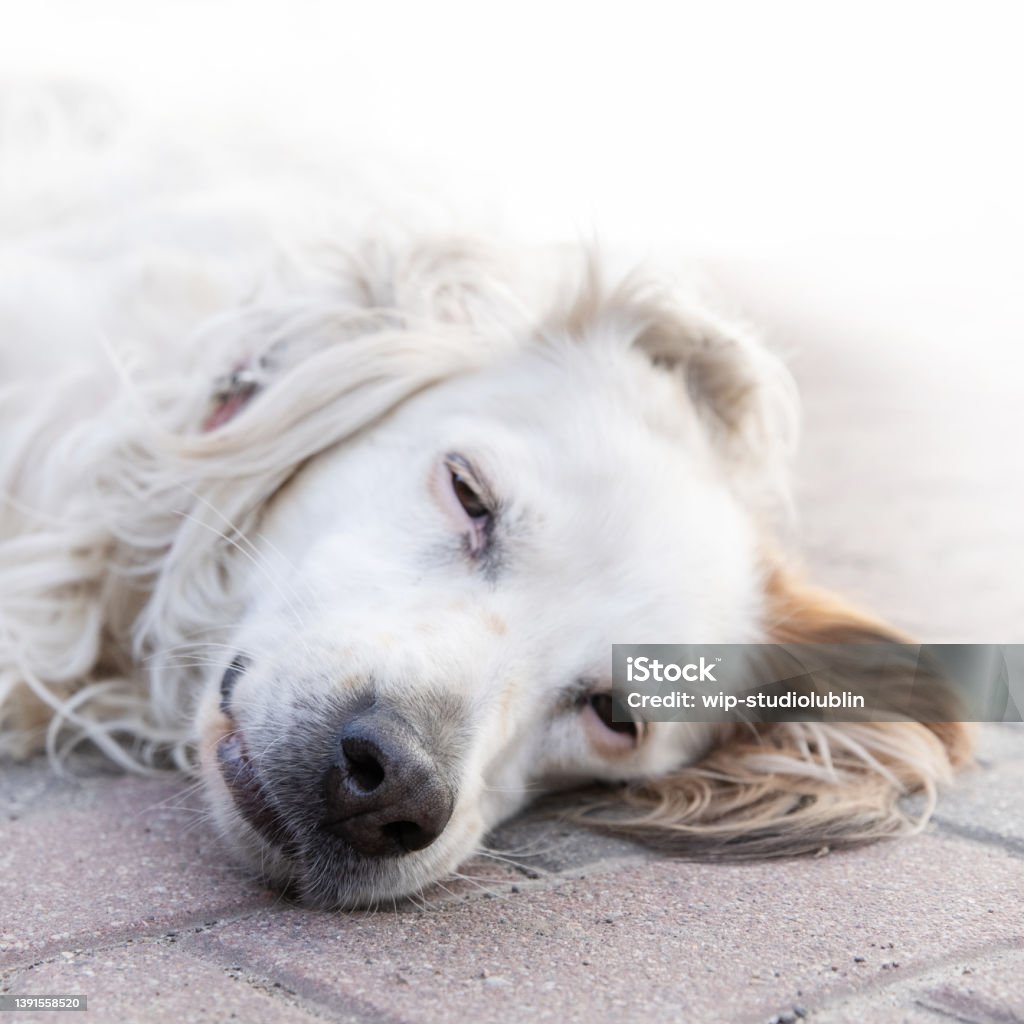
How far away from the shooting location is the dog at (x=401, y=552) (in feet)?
5.85

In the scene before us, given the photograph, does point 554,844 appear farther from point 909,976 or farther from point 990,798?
point 990,798

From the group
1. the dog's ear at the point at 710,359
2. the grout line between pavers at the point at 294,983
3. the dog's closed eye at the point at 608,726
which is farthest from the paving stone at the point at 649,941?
the dog's ear at the point at 710,359

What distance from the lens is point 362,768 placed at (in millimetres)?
1660

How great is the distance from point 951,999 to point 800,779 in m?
1.05

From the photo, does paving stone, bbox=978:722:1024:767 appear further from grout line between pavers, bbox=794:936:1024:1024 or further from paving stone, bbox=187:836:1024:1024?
grout line between pavers, bbox=794:936:1024:1024

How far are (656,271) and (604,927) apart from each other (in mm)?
1514

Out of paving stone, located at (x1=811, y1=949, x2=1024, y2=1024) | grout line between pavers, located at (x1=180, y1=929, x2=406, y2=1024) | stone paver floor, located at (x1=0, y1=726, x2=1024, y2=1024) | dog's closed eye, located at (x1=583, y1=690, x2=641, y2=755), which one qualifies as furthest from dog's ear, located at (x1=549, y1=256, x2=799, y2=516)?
grout line between pavers, located at (x1=180, y1=929, x2=406, y2=1024)

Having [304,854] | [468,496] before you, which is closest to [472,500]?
[468,496]

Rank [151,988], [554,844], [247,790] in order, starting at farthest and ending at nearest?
[554,844]
[247,790]
[151,988]

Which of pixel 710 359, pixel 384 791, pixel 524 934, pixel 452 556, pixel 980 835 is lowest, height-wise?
pixel 980 835

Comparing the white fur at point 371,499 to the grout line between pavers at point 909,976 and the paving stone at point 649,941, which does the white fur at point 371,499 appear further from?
the grout line between pavers at point 909,976

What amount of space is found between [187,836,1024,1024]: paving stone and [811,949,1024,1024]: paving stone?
31 mm

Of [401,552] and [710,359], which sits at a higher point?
[710,359]

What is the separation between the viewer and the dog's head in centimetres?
173
